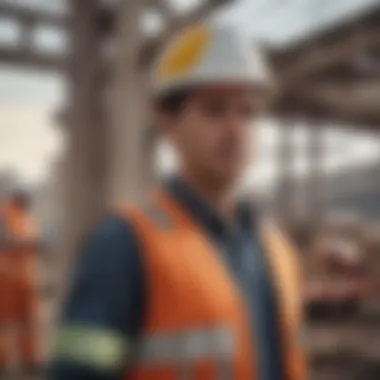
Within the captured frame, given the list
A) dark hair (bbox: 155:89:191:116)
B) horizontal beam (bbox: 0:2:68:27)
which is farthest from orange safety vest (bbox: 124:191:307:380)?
horizontal beam (bbox: 0:2:68:27)

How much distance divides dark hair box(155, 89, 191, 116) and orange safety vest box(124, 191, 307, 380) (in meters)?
0.13

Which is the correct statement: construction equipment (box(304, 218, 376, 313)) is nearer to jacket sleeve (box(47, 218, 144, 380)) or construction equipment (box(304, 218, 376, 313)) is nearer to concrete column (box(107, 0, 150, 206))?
concrete column (box(107, 0, 150, 206))

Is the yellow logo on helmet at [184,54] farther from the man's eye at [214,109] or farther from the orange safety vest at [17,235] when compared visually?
the orange safety vest at [17,235]

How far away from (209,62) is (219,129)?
90 mm

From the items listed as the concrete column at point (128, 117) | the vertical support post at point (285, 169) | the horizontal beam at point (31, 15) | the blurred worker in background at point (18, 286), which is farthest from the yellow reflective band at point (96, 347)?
the vertical support post at point (285, 169)

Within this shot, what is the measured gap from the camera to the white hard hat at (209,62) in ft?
4.04

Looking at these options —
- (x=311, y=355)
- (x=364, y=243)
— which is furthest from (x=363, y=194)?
(x=311, y=355)

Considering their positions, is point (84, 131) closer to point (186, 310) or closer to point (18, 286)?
point (18, 286)

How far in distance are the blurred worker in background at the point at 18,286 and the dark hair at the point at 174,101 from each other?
3929 mm

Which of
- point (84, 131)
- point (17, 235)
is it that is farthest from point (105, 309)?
point (84, 131)

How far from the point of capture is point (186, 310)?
3.82 feet

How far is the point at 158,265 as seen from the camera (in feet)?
3.77

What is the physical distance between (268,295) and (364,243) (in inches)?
211

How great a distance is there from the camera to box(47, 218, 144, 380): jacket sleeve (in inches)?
44.9
